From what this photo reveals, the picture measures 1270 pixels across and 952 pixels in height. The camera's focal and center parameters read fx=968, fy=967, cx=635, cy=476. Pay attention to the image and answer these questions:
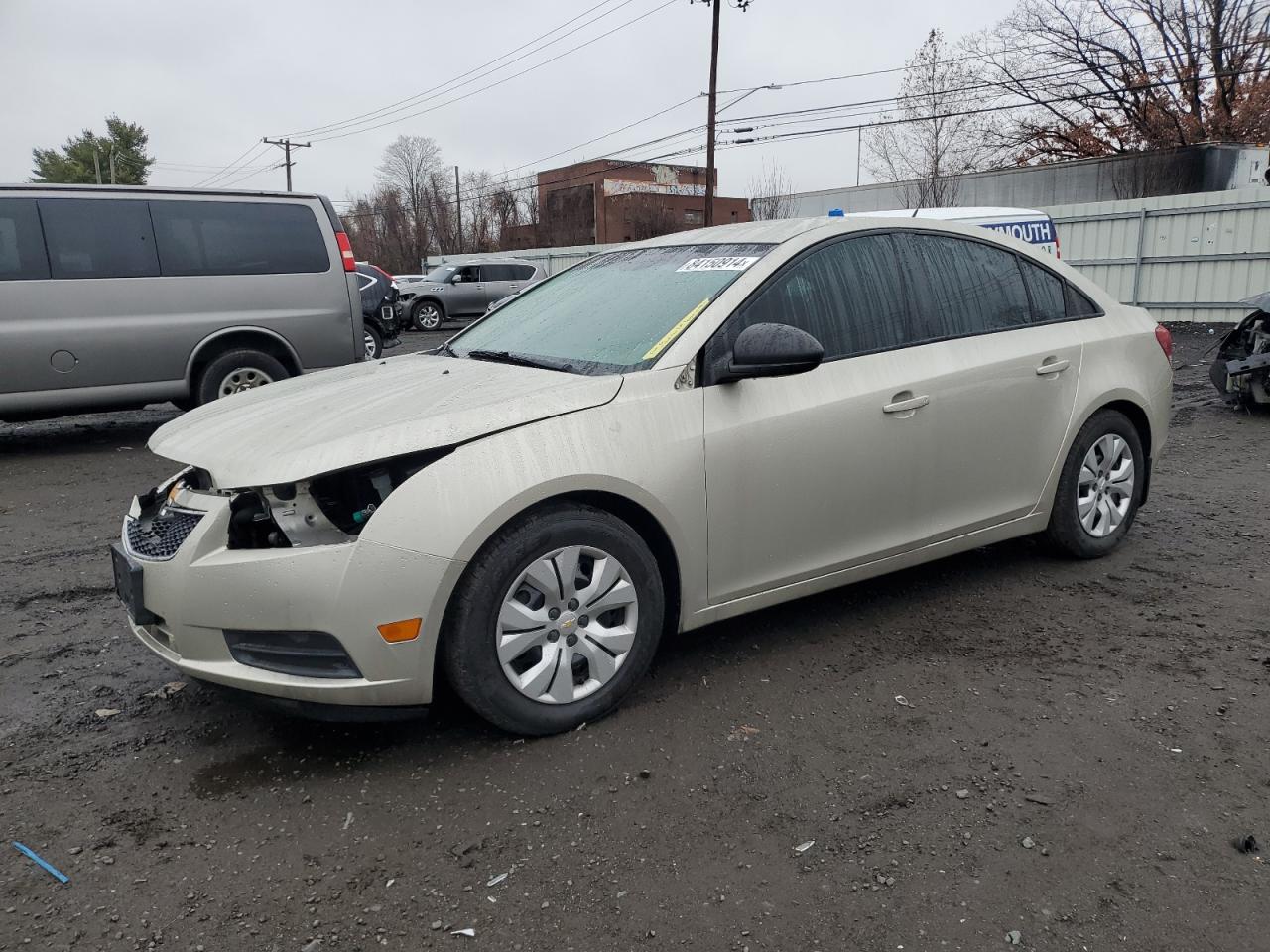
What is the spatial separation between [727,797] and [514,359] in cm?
182

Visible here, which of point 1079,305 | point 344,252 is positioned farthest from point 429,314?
point 1079,305

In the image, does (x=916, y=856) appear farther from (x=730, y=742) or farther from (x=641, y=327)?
(x=641, y=327)

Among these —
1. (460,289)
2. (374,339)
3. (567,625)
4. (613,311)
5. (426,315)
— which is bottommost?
(426,315)

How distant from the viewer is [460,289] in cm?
2389

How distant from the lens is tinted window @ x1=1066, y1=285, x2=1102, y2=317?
14.6ft

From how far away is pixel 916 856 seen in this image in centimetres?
246

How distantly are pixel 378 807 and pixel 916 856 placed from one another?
1469 millimetres

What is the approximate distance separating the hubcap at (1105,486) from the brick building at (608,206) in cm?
4959

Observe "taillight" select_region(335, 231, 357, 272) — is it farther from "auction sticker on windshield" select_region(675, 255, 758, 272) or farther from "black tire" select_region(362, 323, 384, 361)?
"auction sticker on windshield" select_region(675, 255, 758, 272)

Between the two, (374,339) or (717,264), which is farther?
(374,339)

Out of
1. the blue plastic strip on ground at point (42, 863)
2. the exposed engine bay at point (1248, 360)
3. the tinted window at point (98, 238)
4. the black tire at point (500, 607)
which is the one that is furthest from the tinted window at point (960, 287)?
the tinted window at point (98, 238)

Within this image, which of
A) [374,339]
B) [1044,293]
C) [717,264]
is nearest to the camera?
[717,264]

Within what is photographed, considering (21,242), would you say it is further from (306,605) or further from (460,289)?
(460,289)

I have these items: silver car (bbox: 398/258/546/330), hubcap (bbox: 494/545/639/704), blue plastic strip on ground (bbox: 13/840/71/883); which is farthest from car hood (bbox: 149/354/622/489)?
silver car (bbox: 398/258/546/330)
